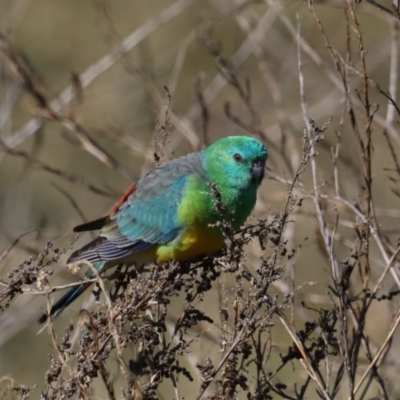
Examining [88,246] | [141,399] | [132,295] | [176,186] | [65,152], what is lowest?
[141,399]

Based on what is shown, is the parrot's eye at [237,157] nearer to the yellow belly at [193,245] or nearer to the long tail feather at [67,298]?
the yellow belly at [193,245]

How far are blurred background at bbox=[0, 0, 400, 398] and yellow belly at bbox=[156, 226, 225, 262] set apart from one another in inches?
14.2

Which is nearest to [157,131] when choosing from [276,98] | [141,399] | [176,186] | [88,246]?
[176,186]

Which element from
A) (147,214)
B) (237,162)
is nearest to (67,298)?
(147,214)

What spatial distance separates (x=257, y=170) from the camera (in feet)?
16.0

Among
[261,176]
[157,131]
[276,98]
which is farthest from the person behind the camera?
[276,98]

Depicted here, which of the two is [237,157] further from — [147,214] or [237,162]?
[147,214]

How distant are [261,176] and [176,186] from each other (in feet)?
1.76

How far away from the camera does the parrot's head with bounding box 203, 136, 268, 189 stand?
4.88 metres

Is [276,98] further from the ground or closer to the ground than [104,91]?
closer to the ground

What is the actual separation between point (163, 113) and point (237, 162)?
1.52 meters

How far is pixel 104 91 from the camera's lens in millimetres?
11961

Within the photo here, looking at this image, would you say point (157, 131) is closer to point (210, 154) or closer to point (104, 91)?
point (210, 154)

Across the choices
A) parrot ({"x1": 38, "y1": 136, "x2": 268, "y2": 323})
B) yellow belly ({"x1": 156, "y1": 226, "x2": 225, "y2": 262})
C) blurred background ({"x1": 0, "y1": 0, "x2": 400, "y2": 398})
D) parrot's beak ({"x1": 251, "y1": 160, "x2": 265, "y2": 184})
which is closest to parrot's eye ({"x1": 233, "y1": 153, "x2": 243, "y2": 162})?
Result: parrot ({"x1": 38, "y1": 136, "x2": 268, "y2": 323})
